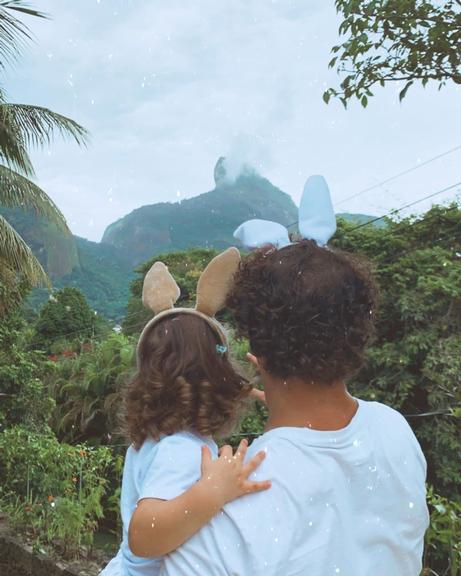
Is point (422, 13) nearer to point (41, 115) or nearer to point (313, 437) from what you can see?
point (313, 437)

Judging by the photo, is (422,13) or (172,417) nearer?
(172,417)

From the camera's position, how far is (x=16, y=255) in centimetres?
895

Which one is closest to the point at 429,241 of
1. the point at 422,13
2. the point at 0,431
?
the point at 422,13

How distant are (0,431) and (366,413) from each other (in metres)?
4.88

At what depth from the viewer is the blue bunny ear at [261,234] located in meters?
1.01

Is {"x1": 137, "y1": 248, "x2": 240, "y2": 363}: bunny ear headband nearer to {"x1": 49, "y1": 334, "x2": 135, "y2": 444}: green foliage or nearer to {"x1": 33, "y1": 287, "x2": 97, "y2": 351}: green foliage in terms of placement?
{"x1": 49, "y1": 334, "x2": 135, "y2": 444}: green foliage

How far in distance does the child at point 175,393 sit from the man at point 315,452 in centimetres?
18

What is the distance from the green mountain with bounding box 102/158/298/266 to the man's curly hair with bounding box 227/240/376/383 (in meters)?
3.91

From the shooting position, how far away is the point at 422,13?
326cm

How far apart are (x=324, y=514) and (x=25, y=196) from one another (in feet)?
32.4

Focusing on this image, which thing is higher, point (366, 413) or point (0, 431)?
point (366, 413)

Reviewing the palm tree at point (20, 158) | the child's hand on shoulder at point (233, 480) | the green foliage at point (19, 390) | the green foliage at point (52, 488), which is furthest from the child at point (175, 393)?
the palm tree at point (20, 158)

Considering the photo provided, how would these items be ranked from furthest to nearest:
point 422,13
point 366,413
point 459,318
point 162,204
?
point 162,204, point 459,318, point 422,13, point 366,413

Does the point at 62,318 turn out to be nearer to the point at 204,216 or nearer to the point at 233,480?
the point at 204,216
